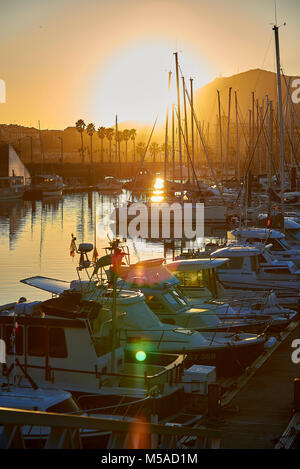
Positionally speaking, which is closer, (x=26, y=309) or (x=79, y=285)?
(x=26, y=309)

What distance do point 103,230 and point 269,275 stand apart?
42.7 meters

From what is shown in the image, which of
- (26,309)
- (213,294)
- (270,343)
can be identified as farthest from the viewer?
(213,294)

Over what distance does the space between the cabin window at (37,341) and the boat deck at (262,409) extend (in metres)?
4.21

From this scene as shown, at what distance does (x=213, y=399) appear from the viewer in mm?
14938

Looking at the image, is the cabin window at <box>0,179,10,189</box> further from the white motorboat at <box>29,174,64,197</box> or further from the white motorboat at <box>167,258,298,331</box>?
the white motorboat at <box>167,258,298,331</box>

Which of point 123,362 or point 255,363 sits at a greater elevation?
point 123,362

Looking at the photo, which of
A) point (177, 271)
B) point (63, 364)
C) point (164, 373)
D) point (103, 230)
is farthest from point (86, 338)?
point (103, 230)

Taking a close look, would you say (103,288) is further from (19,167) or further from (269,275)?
(19,167)

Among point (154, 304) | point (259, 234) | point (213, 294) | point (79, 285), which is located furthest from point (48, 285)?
point (259, 234)

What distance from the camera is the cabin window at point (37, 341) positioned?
14.8 meters

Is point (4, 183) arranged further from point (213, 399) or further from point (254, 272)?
point (213, 399)

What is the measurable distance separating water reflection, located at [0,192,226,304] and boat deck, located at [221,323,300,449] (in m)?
6.65

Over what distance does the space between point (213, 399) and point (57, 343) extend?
3.61 meters

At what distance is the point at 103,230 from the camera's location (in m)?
71.4
